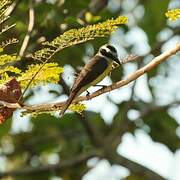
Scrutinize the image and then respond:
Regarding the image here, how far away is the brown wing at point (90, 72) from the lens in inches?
136

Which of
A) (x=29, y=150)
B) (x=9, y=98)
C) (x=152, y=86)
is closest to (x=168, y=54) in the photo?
(x=9, y=98)

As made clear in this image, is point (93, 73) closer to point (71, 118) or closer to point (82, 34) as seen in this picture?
point (82, 34)

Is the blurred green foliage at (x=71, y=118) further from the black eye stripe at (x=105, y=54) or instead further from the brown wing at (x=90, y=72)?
the brown wing at (x=90, y=72)

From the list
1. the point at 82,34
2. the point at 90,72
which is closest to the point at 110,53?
the point at 90,72

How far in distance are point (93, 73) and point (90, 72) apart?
19mm

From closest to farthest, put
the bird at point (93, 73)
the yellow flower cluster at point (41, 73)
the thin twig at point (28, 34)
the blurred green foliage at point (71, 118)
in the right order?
the yellow flower cluster at point (41, 73) → the bird at point (93, 73) → the thin twig at point (28, 34) → the blurred green foliage at point (71, 118)

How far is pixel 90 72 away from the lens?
3561 millimetres

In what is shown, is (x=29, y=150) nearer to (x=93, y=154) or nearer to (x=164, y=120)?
(x=93, y=154)

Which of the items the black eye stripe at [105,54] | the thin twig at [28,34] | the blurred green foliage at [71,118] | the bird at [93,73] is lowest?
the blurred green foliage at [71,118]

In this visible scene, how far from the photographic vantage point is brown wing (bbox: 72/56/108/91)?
3455mm

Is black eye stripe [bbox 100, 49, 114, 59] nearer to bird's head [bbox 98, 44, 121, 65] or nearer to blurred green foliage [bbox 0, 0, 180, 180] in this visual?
bird's head [bbox 98, 44, 121, 65]

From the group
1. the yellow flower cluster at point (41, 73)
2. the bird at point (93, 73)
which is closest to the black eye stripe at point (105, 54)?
the bird at point (93, 73)

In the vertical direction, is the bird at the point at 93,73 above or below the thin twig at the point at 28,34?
above

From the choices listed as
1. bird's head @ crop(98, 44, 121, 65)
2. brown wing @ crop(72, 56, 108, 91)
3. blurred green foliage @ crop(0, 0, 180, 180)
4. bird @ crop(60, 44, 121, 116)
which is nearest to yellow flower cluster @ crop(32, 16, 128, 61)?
bird @ crop(60, 44, 121, 116)
